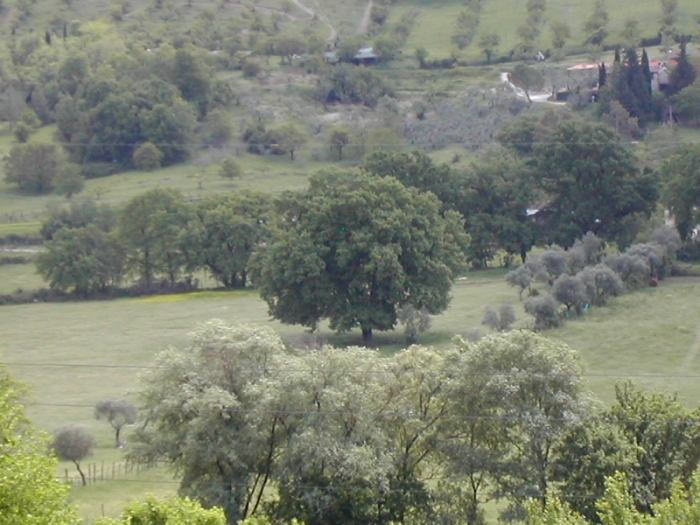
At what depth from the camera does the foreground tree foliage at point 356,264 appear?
3875cm

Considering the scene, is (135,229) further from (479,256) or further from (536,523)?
(536,523)

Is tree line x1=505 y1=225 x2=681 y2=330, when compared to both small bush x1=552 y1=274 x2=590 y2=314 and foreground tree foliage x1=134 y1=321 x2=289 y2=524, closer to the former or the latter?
small bush x1=552 y1=274 x2=590 y2=314

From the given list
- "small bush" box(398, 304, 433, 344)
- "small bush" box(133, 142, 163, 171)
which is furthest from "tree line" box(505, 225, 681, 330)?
"small bush" box(133, 142, 163, 171)

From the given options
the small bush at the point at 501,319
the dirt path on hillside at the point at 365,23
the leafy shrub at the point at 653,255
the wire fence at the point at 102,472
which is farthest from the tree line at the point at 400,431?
the dirt path on hillside at the point at 365,23

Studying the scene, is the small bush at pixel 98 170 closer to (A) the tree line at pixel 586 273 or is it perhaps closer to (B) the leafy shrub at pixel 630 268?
(A) the tree line at pixel 586 273

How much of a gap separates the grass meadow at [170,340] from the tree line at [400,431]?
304 cm

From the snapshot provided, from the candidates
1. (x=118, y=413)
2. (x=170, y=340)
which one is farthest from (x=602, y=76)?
(x=118, y=413)

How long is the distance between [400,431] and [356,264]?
19230 mm

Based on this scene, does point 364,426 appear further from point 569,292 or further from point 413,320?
point 569,292

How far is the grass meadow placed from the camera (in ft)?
94.9

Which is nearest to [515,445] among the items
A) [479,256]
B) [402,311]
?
[402,311]

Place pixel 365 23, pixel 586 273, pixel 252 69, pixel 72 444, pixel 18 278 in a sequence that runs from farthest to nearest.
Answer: pixel 365 23
pixel 252 69
pixel 18 278
pixel 586 273
pixel 72 444

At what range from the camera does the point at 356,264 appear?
3981 cm

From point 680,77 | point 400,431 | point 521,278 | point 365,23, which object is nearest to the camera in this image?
point 400,431
